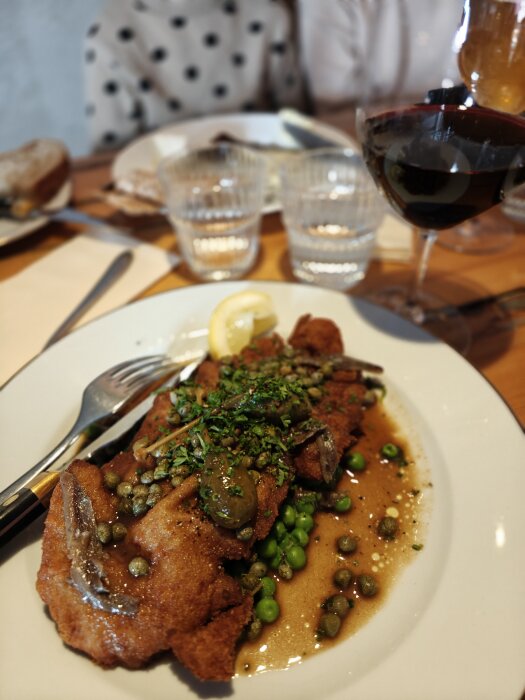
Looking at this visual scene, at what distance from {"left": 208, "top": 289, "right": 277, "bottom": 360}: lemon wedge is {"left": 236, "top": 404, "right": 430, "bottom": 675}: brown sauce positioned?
0.72 meters

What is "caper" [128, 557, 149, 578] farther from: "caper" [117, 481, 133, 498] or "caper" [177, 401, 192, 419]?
"caper" [177, 401, 192, 419]

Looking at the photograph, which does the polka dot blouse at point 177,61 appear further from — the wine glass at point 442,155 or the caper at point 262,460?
the caper at point 262,460

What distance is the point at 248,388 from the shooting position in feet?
6.73

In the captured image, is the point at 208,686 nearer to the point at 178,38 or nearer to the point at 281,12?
the point at 178,38

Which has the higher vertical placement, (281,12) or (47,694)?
(281,12)

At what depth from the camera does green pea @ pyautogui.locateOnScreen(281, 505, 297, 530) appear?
6.58 ft

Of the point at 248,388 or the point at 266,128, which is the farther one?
the point at 266,128

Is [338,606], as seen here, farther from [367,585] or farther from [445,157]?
[445,157]

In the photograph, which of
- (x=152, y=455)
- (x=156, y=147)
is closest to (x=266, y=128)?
(x=156, y=147)

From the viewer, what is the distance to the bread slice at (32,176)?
358 cm

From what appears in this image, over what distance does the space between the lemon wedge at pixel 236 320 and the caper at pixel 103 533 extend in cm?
95

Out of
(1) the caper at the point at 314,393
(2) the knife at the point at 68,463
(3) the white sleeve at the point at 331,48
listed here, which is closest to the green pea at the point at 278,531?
(1) the caper at the point at 314,393

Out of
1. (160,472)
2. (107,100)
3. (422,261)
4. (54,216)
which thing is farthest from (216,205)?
(107,100)

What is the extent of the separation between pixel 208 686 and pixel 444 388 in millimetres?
1460
